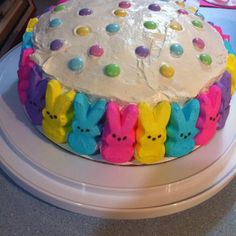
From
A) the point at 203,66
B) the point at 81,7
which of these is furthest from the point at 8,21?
the point at 203,66

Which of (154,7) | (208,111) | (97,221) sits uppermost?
(154,7)

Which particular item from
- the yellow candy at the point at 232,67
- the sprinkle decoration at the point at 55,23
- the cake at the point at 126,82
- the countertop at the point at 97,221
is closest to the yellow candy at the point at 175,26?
the cake at the point at 126,82

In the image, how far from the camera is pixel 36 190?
677 millimetres

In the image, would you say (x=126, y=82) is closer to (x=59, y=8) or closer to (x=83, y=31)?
(x=83, y=31)

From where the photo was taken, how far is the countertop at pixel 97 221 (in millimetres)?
644

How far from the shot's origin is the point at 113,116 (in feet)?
2.03

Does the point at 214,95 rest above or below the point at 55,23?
below

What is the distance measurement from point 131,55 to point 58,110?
16 centimetres

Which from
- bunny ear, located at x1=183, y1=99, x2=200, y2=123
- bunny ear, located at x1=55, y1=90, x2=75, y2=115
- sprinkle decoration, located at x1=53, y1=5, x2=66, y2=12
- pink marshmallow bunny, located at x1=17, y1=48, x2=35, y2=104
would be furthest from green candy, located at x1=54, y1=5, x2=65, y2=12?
bunny ear, located at x1=183, y1=99, x2=200, y2=123

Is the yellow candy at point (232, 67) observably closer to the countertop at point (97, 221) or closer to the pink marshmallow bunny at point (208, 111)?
the pink marshmallow bunny at point (208, 111)

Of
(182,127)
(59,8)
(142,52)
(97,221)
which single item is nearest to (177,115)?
(182,127)

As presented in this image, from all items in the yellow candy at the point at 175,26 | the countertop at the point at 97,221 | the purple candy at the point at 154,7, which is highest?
the purple candy at the point at 154,7

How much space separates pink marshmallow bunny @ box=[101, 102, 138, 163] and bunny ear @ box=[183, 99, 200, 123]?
0.09 meters

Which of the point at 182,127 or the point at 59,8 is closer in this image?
the point at 182,127
